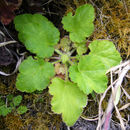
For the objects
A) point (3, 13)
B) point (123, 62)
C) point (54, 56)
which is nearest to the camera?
point (3, 13)

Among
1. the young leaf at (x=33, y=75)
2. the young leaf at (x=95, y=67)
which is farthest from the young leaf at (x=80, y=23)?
the young leaf at (x=33, y=75)

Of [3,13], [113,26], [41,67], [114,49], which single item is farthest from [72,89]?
[3,13]

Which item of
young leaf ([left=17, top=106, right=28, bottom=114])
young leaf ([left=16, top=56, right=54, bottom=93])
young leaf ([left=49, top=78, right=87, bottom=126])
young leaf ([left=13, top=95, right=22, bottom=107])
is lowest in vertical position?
young leaf ([left=17, top=106, right=28, bottom=114])

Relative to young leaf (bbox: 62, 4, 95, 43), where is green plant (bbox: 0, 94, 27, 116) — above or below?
below

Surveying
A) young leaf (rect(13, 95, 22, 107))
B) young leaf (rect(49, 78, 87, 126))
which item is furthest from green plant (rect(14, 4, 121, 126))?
young leaf (rect(13, 95, 22, 107))

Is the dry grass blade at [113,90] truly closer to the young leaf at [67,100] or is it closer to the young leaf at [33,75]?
the young leaf at [67,100]

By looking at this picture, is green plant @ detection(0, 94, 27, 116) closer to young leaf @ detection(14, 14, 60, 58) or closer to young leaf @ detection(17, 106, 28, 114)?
young leaf @ detection(17, 106, 28, 114)

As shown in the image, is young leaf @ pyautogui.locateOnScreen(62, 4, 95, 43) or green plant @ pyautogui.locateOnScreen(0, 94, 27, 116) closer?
young leaf @ pyautogui.locateOnScreen(62, 4, 95, 43)

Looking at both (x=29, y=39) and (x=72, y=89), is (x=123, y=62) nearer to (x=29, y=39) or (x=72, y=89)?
(x=72, y=89)
